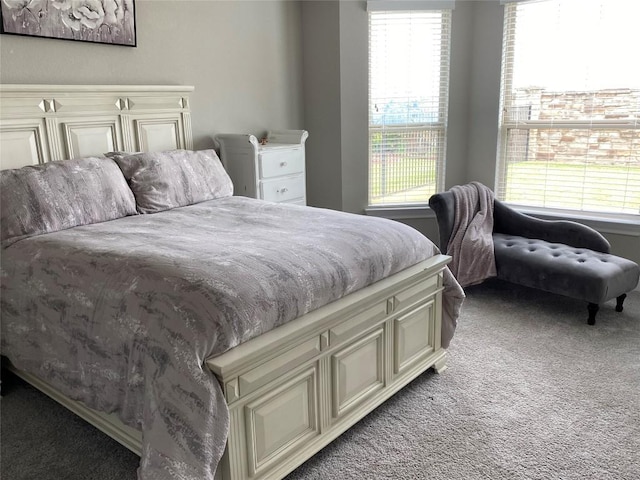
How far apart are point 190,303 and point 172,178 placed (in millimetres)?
1597

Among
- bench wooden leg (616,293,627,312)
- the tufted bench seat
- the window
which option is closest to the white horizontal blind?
the window

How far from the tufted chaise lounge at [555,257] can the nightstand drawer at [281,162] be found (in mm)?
1025

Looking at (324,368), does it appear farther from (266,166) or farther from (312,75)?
(312,75)

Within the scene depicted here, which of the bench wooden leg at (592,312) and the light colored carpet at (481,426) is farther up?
the bench wooden leg at (592,312)

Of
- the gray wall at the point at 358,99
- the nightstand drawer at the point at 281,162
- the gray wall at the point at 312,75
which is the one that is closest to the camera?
the gray wall at the point at 312,75

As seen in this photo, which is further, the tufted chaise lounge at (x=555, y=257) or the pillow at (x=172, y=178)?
the tufted chaise lounge at (x=555, y=257)

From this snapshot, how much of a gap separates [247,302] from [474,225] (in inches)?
99.4

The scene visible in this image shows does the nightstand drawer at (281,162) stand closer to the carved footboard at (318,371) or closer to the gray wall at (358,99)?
the gray wall at (358,99)

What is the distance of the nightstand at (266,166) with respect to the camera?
3.73m

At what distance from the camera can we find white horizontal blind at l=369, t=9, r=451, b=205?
4285 millimetres

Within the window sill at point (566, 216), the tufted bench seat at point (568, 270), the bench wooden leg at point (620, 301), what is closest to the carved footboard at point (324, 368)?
the tufted bench seat at point (568, 270)

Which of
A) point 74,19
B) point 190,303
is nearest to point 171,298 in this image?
point 190,303

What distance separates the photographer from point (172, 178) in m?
3.15

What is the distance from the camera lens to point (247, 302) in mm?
1776
